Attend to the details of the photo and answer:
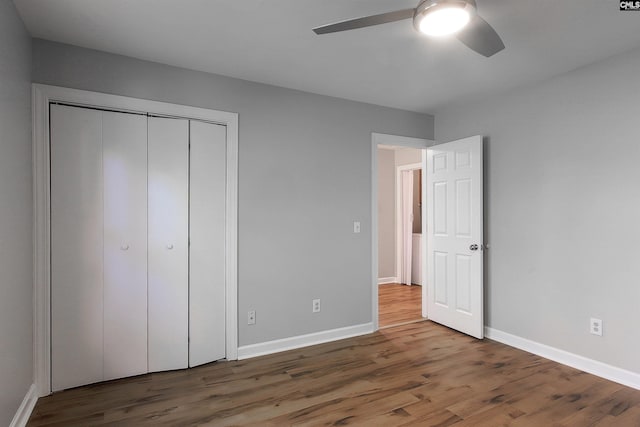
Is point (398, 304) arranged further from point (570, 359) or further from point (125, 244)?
point (125, 244)

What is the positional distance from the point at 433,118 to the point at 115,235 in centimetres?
357

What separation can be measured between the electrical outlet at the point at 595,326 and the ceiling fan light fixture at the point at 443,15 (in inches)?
98.9

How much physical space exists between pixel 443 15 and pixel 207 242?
7.63ft

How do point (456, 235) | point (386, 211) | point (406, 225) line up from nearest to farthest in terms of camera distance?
point (456, 235) → point (406, 225) → point (386, 211)

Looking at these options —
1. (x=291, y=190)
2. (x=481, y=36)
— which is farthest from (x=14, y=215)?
(x=481, y=36)

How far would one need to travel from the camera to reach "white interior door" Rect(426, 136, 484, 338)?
3463mm

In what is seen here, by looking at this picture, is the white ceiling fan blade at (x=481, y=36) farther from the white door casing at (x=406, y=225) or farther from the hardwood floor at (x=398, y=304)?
the white door casing at (x=406, y=225)

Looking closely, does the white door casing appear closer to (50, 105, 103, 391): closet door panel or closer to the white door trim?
the white door trim

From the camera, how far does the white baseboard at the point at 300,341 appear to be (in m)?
3.06

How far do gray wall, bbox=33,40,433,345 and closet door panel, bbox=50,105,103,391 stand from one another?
1.28 feet

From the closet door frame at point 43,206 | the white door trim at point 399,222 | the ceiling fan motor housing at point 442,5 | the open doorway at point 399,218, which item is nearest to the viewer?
the ceiling fan motor housing at point 442,5

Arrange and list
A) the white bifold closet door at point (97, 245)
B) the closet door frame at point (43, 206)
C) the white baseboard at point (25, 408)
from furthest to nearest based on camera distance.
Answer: the white bifold closet door at point (97, 245)
the closet door frame at point (43, 206)
the white baseboard at point (25, 408)

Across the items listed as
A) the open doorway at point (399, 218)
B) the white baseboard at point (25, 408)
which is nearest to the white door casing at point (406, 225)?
the open doorway at point (399, 218)

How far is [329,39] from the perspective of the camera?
2.36 metres
